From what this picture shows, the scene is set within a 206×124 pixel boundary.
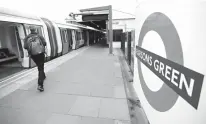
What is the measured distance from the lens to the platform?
117 inches

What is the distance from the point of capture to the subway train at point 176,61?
2.91 feet

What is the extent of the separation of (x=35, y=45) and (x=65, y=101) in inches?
69.0

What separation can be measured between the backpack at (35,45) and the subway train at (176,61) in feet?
10.6

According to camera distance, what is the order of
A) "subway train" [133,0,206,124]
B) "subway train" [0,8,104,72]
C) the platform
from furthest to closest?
"subway train" [0,8,104,72] → the platform → "subway train" [133,0,206,124]

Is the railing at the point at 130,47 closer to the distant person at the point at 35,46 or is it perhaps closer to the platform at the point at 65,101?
the platform at the point at 65,101

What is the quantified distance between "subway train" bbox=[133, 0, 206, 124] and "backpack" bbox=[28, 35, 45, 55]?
127 inches

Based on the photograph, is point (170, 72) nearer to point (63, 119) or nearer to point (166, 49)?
point (166, 49)

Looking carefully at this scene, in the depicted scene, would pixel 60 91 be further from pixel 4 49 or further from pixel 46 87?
pixel 4 49

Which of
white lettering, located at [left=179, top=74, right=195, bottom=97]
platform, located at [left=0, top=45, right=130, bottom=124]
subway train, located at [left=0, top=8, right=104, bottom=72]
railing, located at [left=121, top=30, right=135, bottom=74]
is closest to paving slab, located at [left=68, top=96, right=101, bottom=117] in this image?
platform, located at [left=0, top=45, right=130, bottom=124]

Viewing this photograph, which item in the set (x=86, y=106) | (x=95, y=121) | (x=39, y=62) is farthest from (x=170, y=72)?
(x=39, y=62)

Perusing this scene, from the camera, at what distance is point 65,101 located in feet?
12.2

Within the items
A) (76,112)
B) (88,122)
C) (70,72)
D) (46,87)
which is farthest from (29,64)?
(88,122)

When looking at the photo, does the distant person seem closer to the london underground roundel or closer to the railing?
the railing

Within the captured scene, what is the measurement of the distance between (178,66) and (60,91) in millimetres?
3795
